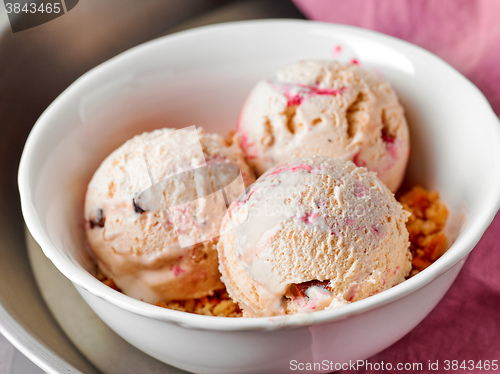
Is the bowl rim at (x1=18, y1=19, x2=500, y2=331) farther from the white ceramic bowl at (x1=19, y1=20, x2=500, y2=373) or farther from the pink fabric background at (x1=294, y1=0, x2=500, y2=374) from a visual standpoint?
the pink fabric background at (x1=294, y1=0, x2=500, y2=374)

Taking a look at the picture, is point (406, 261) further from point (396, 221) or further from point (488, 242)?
point (488, 242)

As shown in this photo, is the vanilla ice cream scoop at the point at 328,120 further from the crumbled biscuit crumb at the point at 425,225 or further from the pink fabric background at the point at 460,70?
Answer: the pink fabric background at the point at 460,70

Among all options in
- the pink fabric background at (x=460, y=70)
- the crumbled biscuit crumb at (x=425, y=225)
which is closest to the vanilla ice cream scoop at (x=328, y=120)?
the crumbled biscuit crumb at (x=425, y=225)

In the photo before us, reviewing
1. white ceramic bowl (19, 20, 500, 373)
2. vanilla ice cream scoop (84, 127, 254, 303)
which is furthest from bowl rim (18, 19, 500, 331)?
vanilla ice cream scoop (84, 127, 254, 303)

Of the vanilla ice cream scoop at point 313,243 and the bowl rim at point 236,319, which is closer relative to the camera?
the bowl rim at point 236,319

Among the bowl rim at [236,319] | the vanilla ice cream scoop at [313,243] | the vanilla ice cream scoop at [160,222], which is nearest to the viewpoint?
the bowl rim at [236,319]

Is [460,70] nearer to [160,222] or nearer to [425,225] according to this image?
[425,225]
